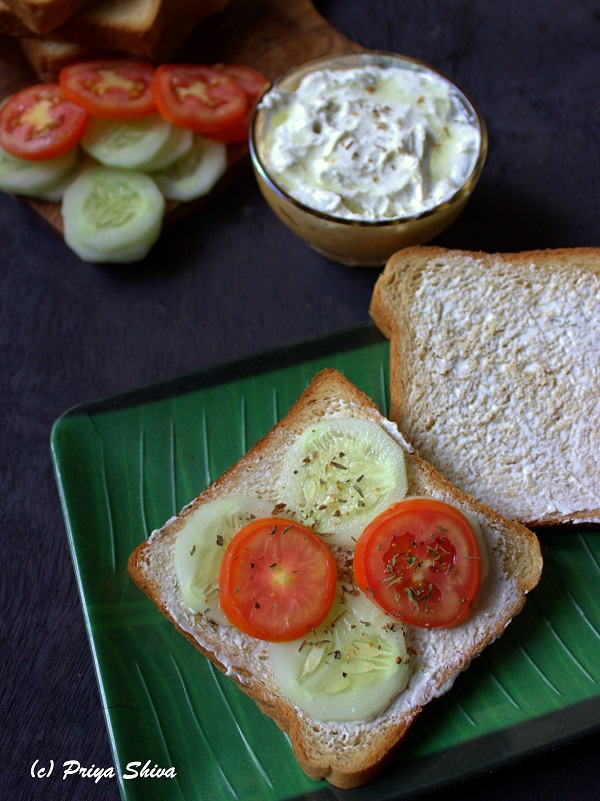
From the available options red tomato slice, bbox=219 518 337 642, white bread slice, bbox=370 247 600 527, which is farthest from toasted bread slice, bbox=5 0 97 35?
red tomato slice, bbox=219 518 337 642

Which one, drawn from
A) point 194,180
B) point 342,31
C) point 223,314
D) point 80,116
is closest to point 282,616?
point 223,314

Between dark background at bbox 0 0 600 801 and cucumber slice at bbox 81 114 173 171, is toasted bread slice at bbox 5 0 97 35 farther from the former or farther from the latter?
dark background at bbox 0 0 600 801

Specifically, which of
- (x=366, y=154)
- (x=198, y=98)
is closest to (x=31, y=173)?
(x=198, y=98)

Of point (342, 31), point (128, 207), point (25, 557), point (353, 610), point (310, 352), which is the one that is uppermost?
point (342, 31)

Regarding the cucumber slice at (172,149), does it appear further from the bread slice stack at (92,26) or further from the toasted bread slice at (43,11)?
the toasted bread slice at (43,11)

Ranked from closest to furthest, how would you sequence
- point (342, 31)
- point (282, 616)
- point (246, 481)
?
1. point (282, 616)
2. point (246, 481)
3. point (342, 31)

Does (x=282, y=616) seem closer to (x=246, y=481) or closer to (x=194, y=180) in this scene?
(x=246, y=481)
